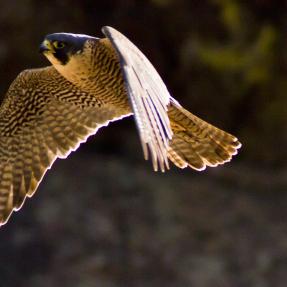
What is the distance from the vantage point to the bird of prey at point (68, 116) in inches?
271

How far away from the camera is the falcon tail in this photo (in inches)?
280

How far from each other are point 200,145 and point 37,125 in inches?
42.4

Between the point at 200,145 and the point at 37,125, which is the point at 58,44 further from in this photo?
the point at 200,145

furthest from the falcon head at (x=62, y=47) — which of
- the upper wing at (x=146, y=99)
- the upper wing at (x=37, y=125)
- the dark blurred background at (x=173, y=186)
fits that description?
the dark blurred background at (x=173, y=186)

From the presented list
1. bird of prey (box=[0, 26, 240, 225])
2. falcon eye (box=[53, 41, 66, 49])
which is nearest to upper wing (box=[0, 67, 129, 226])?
bird of prey (box=[0, 26, 240, 225])

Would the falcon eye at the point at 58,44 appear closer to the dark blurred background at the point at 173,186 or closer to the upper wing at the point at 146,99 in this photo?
the upper wing at the point at 146,99

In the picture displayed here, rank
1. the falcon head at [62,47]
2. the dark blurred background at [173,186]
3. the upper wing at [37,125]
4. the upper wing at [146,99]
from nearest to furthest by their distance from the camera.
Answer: the upper wing at [146,99] < the falcon head at [62,47] < the upper wing at [37,125] < the dark blurred background at [173,186]

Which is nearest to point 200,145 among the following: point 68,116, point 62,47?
point 68,116

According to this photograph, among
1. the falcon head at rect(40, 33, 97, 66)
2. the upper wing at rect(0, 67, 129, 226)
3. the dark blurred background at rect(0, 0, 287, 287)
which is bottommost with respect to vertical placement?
the dark blurred background at rect(0, 0, 287, 287)

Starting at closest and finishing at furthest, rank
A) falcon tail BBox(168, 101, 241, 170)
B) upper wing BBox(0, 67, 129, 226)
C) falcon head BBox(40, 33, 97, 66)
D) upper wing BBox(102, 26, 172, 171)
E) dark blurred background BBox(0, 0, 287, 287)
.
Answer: upper wing BBox(102, 26, 172, 171), falcon head BBox(40, 33, 97, 66), falcon tail BBox(168, 101, 241, 170), upper wing BBox(0, 67, 129, 226), dark blurred background BBox(0, 0, 287, 287)

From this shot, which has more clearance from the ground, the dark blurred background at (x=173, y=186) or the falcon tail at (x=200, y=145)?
the falcon tail at (x=200, y=145)

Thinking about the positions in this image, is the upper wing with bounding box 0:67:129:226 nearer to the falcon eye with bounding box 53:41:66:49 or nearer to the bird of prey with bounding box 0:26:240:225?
the bird of prey with bounding box 0:26:240:225

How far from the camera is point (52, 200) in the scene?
1178cm

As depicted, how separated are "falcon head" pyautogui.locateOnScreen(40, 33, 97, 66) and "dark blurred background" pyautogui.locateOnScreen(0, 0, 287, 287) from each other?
4146mm
